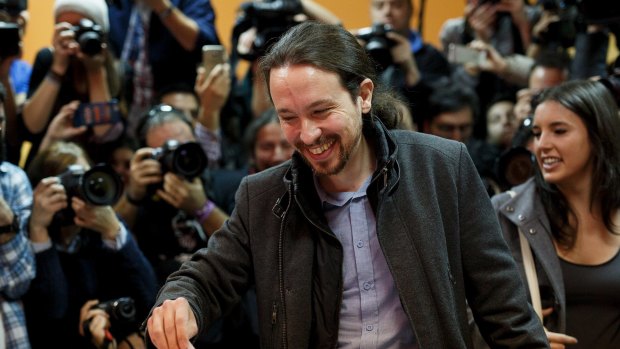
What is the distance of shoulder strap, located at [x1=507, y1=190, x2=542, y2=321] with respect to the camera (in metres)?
2.19

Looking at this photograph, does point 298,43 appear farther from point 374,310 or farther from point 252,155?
point 252,155

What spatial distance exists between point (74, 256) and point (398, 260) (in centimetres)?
138

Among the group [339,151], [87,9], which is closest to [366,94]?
[339,151]

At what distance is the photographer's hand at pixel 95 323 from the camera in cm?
244

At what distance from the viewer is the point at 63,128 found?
3023 mm

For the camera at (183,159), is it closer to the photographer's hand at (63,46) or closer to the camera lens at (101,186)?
the camera lens at (101,186)

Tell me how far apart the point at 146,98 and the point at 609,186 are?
1.84 m

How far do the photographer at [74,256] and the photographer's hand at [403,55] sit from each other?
4.52ft

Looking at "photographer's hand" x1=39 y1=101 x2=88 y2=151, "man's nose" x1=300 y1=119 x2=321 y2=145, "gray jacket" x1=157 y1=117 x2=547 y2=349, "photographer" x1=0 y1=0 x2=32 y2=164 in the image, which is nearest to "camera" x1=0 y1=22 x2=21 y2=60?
"photographer" x1=0 y1=0 x2=32 y2=164

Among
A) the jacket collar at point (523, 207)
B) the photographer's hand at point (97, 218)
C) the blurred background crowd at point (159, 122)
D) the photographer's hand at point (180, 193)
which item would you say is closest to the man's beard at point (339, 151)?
the blurred background crowd at point (159, 122)

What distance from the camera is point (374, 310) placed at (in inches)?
62.7

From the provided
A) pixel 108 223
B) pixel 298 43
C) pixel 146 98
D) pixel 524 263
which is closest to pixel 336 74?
pixel 298 43

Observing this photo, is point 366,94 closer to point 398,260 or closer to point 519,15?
point 398,260

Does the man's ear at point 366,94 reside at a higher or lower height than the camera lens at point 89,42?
lower
